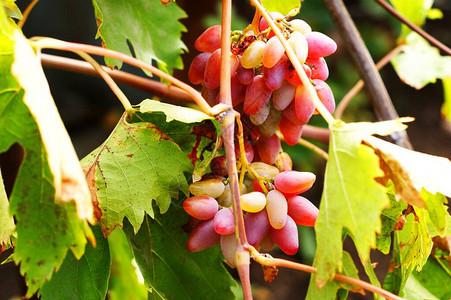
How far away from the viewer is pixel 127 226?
0.46 metres

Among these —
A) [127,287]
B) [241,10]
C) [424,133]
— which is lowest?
[424,133]

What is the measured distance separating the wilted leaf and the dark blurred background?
132 centimetres

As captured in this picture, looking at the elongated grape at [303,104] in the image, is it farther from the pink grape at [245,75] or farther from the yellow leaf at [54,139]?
the yellow leaf at [54,139]

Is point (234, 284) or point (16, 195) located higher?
point (16, 195)

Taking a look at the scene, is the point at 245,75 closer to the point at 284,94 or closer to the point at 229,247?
the point at 284,94

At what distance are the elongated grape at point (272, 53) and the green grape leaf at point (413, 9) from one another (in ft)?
1.72

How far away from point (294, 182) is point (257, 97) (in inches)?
3.1

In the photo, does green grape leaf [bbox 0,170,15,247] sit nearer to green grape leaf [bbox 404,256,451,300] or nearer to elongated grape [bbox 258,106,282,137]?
elongated grape [bbox 258,106,282,137]

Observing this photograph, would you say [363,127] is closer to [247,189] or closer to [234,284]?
[247,189]

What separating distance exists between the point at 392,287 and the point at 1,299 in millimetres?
1649

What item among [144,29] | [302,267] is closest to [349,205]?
[302,267]

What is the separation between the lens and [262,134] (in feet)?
1.49

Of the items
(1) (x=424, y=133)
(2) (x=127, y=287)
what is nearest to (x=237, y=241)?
(2) (x=127, y=287)

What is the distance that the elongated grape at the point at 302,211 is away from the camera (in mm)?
404
